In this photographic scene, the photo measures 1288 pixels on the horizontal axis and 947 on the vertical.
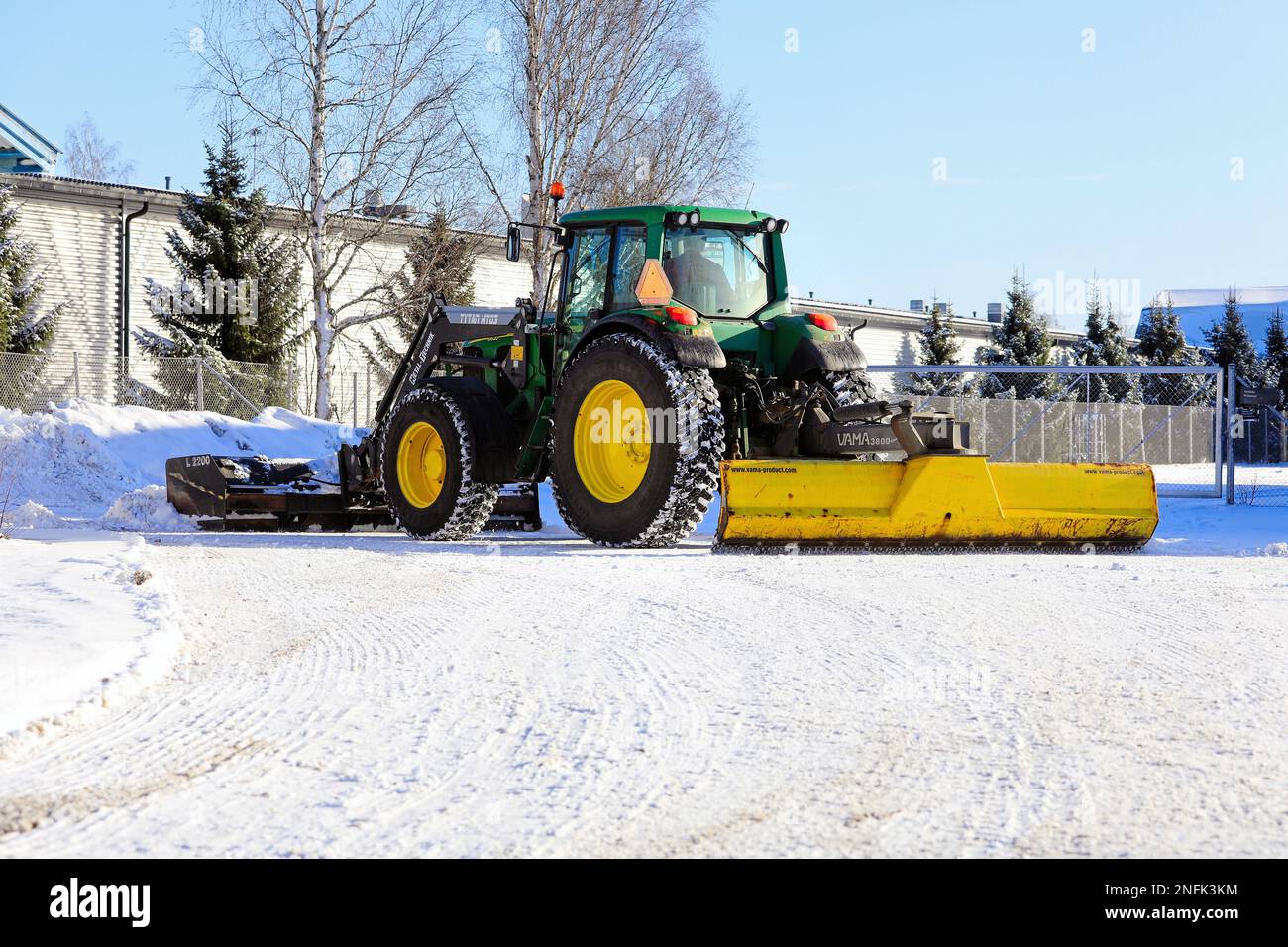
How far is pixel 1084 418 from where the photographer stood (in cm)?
2592

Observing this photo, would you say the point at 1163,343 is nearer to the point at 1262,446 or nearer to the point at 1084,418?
the point at 1262,446

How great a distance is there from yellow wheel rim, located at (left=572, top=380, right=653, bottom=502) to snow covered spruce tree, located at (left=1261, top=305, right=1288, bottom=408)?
38431mm

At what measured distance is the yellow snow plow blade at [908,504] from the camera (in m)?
9.82

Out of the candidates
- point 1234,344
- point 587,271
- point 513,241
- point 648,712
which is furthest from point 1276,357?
point 648,712

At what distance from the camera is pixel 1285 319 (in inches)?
1957

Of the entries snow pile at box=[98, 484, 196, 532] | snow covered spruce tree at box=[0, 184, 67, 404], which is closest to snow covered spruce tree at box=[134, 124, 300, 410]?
snow covered spruce tree at box=[0, 184, 67, 404]

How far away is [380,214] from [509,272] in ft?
→ 41.5

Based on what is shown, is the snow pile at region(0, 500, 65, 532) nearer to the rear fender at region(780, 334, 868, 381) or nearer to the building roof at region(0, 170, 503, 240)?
the rear fender at region(780, 334, 868, 381)

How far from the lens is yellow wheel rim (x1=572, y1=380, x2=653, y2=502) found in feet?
34.6

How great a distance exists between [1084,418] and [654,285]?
17.1 m

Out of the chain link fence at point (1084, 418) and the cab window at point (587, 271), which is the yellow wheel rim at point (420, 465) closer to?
the cab window at point (587, 271)
